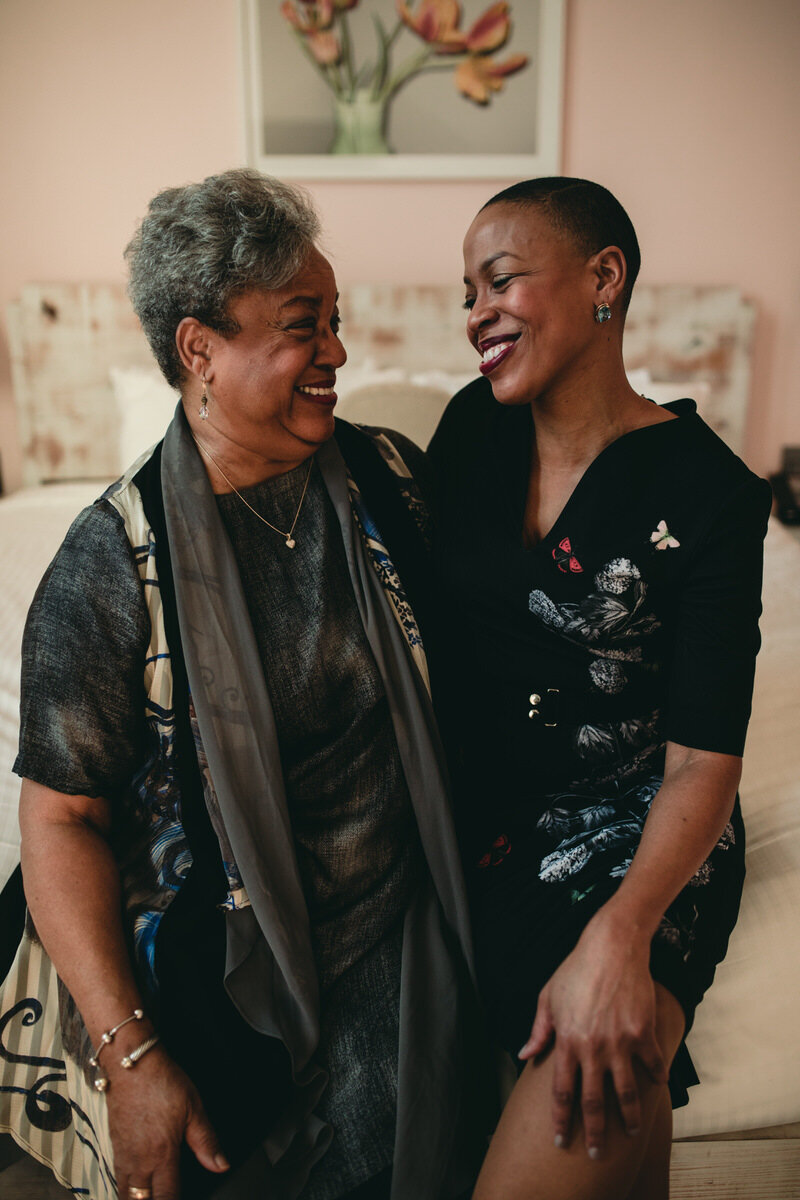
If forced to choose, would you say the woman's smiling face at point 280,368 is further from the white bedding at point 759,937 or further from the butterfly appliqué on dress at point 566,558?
the white bedding at point 759,937

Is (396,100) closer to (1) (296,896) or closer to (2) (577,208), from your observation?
(2) (577,208)

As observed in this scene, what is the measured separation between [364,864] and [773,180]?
2.81 m

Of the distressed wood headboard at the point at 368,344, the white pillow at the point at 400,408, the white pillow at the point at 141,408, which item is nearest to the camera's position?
the white pillow at the point at 400,408

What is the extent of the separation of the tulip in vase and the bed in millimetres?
542

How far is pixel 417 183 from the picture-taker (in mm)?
2781

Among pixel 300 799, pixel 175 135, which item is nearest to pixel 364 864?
pixel 300 799

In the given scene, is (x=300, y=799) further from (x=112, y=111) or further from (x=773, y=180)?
(x=773, y=180)

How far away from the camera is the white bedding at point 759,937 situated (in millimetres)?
1003

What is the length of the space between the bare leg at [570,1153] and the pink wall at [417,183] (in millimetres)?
2368

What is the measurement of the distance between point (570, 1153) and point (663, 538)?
660 millimetres

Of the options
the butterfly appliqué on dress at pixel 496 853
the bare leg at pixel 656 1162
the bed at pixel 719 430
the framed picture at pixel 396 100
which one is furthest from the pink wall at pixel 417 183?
the bare leg at pixel 656 1162

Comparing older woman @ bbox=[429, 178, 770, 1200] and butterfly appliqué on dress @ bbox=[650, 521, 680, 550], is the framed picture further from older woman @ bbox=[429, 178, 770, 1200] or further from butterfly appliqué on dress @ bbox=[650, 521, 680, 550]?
butterfly appliqué on dress @ bbox=[650, 521, 680, 550]

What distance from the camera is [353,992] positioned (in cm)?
101

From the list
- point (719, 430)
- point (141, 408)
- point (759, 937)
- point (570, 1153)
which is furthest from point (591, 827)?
point (719, 430)
